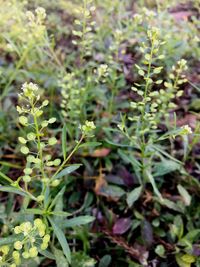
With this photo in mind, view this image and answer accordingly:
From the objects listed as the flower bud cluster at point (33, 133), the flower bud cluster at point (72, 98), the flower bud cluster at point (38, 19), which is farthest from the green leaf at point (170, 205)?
the flower bud cluster at point (38, 19)

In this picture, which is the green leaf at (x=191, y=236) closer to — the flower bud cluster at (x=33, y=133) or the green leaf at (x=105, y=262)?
the green leaf at (x=105, y=262)

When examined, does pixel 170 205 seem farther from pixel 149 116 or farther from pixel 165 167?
pixel 149 116

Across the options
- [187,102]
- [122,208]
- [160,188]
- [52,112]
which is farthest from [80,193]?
[187,102]

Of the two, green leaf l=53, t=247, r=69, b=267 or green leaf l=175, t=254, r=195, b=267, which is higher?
green leaf l=53, t=247, r=69, b=267

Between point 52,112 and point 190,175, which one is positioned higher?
point 52,112

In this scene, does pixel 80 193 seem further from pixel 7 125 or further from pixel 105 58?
pixel 105 58

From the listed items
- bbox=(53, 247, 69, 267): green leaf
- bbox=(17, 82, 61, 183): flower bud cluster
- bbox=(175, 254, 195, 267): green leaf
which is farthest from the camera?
bbox=(175, 254, 195, 267): green leaf

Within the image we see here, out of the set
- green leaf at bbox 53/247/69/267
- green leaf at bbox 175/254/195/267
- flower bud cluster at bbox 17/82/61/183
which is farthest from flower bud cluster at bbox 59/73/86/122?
green leaf at bbox 175/254/195/267

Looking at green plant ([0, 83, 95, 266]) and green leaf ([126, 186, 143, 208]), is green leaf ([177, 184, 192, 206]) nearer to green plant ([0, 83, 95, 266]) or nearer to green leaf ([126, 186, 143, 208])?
green leaf ([126, 186, 143, 208])
